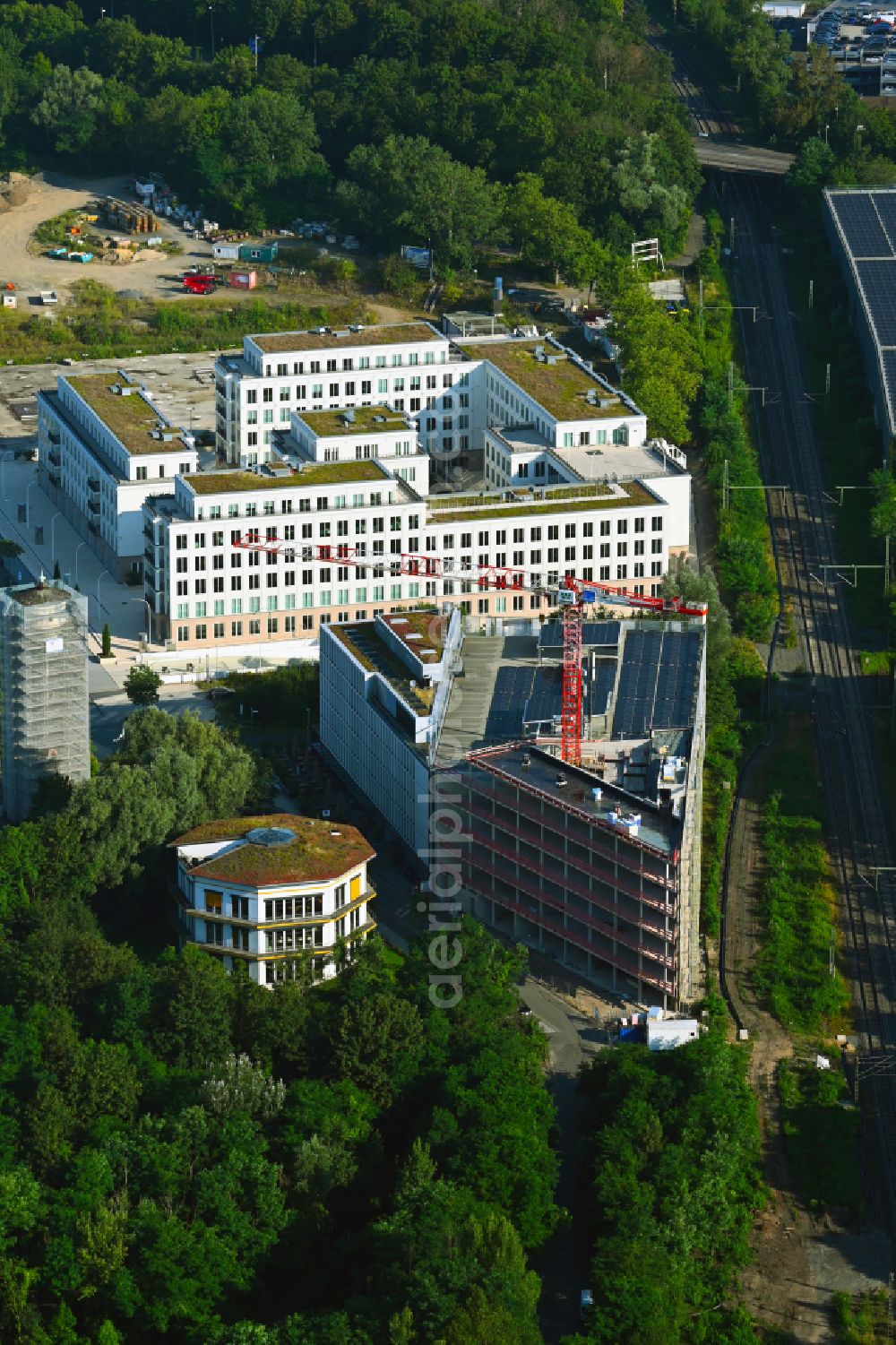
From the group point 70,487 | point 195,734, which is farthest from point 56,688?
point 70,487

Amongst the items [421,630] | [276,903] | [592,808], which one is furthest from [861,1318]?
[421,630]

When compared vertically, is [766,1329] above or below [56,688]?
below

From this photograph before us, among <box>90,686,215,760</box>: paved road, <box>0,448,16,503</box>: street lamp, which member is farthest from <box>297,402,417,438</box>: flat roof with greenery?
<box>90,686,215,760</box>: paved road

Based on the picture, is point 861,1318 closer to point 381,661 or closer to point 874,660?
point 381,661

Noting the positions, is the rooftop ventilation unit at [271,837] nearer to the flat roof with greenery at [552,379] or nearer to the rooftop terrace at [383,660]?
the rooftop terrace at [383,660]

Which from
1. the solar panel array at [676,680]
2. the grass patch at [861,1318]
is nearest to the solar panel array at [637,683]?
the solar panel array at [676,680]

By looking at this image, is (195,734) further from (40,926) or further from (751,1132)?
(751,1132)
